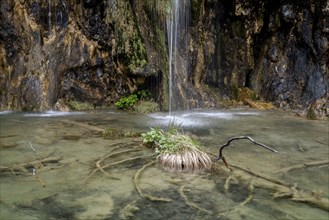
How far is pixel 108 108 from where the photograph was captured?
1320 cm

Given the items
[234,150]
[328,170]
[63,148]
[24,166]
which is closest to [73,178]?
[24,166]

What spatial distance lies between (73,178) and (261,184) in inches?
100

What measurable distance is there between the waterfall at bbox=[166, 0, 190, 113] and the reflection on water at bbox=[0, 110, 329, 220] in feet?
13.5

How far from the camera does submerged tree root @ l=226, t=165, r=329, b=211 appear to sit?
4836 millimetres

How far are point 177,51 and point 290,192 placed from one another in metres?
9.21

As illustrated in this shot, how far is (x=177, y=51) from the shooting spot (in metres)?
13.8

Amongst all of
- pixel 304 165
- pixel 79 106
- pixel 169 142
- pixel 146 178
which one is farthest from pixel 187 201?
pixel 79 106

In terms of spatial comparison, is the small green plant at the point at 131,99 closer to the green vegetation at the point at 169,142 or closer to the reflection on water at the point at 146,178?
the reflection on water at the point at 146,178

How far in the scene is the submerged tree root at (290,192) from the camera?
4.84m

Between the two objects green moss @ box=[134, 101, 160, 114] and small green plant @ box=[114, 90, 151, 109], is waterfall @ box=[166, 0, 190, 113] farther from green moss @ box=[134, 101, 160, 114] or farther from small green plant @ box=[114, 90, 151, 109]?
small green plant @ box=[114, 90, 151, 109]

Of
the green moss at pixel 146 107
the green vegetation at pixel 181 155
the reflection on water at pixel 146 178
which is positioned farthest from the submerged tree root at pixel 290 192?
the green moss at pixel 146 107

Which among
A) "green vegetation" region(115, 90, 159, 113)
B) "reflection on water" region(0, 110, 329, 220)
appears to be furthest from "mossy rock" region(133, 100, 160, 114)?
"reflection on water" region(0, 110, 329, 220)

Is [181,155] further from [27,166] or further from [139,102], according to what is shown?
[139,102]

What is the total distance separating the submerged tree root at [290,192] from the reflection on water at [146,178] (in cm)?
1
